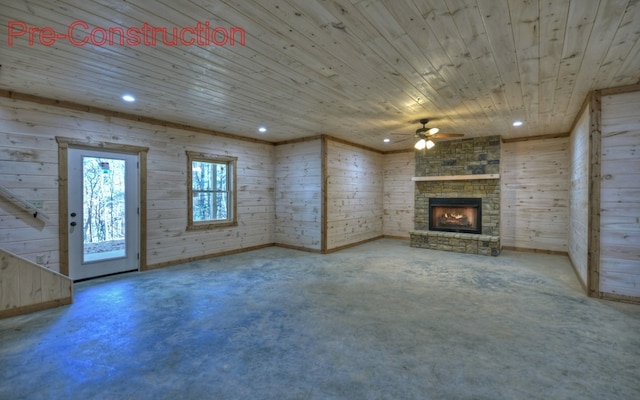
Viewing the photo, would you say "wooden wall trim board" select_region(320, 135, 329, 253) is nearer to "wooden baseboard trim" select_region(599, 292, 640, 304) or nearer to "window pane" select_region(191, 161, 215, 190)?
"window pane" select_region(191, 161, 215, 190)

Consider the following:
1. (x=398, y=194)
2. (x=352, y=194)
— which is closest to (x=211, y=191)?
(x=352, y=194)

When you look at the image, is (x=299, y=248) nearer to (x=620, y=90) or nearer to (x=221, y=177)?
(x=221, y=177)

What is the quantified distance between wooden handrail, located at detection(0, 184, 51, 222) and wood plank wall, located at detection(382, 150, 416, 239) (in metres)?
7.46

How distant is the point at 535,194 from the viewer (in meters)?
6.60

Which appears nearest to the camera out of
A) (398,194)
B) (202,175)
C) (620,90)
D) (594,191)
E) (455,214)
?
(620,90)

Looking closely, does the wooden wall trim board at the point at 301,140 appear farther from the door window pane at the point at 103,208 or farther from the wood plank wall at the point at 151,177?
the door window pane at the point at 103,208

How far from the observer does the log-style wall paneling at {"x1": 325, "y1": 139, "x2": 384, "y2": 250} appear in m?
6.60

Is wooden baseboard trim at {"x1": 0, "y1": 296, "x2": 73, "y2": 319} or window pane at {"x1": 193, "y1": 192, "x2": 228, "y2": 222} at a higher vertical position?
window pane at {"x1": 193, "y1": 192, "x2": 228, "y2": 222}

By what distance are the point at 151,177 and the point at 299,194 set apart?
3.02 m

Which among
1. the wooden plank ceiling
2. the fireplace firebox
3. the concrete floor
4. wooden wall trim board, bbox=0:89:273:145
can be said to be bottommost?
the concrete floor

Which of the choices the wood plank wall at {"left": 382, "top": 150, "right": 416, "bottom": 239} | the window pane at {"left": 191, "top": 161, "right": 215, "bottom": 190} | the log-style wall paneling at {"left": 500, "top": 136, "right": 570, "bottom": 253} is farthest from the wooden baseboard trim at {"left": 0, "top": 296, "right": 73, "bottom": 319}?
the log-style wall paneling at {"left": 500, "top": 136, "right": 570, "bottom": 253}

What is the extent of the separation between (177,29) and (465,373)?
3.45 metres

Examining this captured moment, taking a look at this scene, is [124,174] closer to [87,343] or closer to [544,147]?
[87,343]

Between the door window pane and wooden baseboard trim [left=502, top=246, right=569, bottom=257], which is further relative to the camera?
wooden baseboard trim [left=502, top=246, right=569, bottom=257]
